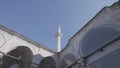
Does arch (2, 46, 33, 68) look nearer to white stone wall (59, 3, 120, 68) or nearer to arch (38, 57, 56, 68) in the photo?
arch (38, 57, 56, 68)

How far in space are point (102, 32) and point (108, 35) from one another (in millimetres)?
539

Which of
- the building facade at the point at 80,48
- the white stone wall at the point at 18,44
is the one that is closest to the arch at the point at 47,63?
the building facade at the point at 80,48

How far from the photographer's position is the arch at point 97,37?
9.90 metres

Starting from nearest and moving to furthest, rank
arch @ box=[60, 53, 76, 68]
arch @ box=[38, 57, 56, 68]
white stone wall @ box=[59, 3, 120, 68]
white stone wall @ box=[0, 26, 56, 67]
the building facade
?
the building facade
white stone wall @ box=[59, 3, 120, 68]
white stone wall @ box=[0, 26, 56, 67]
arch @ box=[60, 53, 76, 68]
arch @ box=[38, 57, 56, 68]

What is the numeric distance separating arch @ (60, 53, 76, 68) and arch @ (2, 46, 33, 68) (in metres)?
2.31

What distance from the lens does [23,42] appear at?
41.6ft

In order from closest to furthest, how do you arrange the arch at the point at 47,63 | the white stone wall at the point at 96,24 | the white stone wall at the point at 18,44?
the white stone wall at the point at 96,24, the white stone wall at the point at 18,44, the arch at the point at 47,63

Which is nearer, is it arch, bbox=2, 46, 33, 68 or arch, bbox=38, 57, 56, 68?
arch, bbox=2, 46, 33, 68

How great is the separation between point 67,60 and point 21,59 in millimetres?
3168

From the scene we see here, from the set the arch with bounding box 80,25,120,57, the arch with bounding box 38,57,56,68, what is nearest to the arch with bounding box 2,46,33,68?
the arch with bounding box 38,57,56,68

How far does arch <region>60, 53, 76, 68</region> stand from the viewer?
498 inches

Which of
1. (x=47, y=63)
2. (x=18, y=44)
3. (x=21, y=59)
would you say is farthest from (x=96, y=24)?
(x=21, y=59)

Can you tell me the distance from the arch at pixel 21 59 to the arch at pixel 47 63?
0.95 m

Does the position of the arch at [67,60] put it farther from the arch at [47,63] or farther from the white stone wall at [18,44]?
the white stone wall at [18,44]
